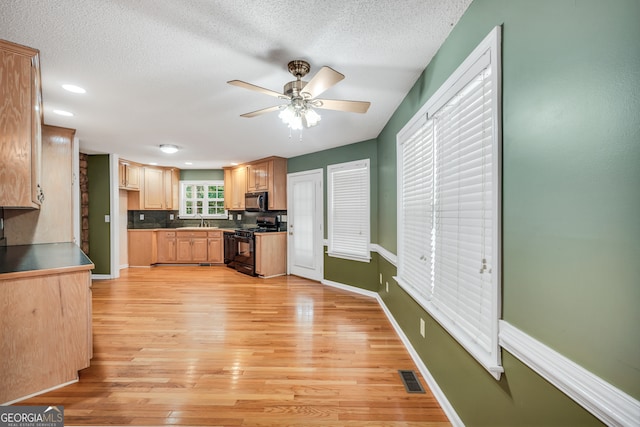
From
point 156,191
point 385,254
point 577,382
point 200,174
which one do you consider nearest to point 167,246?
point 156,191

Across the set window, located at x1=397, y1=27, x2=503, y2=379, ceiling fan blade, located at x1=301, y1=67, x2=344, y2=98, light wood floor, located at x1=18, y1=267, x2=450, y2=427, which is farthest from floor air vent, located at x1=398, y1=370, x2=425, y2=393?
ceiling fan blade, located at x1=301, y1=67, x2=344, y2=98

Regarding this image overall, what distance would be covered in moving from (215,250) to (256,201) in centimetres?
172

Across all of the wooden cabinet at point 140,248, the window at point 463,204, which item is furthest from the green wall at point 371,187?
the wooden cabinet at point 140,248

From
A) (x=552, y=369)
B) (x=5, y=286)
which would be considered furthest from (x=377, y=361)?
(x=5, y=286)

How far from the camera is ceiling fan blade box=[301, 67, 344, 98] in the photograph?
1.61 meters

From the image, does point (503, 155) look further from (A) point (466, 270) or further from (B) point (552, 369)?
(B) point (552, 369)

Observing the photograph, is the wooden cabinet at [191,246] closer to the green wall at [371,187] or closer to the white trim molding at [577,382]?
the green wall at [371,187]

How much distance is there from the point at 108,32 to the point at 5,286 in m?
1.66

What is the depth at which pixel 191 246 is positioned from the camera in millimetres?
6289

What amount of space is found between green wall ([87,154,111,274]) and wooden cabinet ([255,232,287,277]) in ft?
8.81

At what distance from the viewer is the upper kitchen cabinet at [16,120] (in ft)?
5.90

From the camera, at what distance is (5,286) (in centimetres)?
169

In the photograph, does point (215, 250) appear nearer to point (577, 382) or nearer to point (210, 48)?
point (210, 48)

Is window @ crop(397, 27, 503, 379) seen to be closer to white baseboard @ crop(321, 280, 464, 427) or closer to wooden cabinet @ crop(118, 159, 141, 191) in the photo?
white baseboard @ crop(321, 280, 464, 427)
